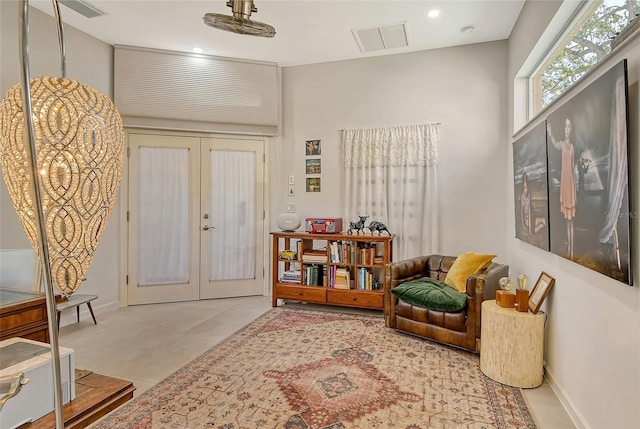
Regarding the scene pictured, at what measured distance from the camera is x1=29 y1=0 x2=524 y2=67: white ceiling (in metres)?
3.29

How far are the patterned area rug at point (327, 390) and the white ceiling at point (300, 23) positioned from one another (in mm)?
3148

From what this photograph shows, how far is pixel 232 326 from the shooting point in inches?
143

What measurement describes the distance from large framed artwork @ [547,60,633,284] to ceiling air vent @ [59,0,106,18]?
162 inches

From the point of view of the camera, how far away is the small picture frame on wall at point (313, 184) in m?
4.75

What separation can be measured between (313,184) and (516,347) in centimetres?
308

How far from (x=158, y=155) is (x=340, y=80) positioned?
2598mm

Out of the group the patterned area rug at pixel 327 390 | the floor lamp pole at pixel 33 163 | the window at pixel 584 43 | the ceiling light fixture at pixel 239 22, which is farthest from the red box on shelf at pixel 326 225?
the floor lamp pole at pixel 33 163

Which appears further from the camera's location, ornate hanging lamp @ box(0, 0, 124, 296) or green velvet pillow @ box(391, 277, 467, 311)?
green velvet pillow @ box(391, 277, 467, 311)

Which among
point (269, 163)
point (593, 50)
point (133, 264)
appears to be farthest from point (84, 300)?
point (593, 50)

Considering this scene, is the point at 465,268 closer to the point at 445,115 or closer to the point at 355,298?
the point at 355,298

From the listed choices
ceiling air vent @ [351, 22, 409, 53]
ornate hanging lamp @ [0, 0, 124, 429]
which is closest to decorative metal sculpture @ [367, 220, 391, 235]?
ceiling air vent @ [351, 22, 409, 53]

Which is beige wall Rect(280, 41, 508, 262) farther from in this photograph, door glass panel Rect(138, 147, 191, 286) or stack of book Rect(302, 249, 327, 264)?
door glass panel Rect(138, 147, 191, 286)

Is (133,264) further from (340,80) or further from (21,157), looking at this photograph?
(21,157)

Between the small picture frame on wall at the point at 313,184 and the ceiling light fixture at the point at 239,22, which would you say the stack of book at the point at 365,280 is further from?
the ceiling light fixture at the point at 239,22
